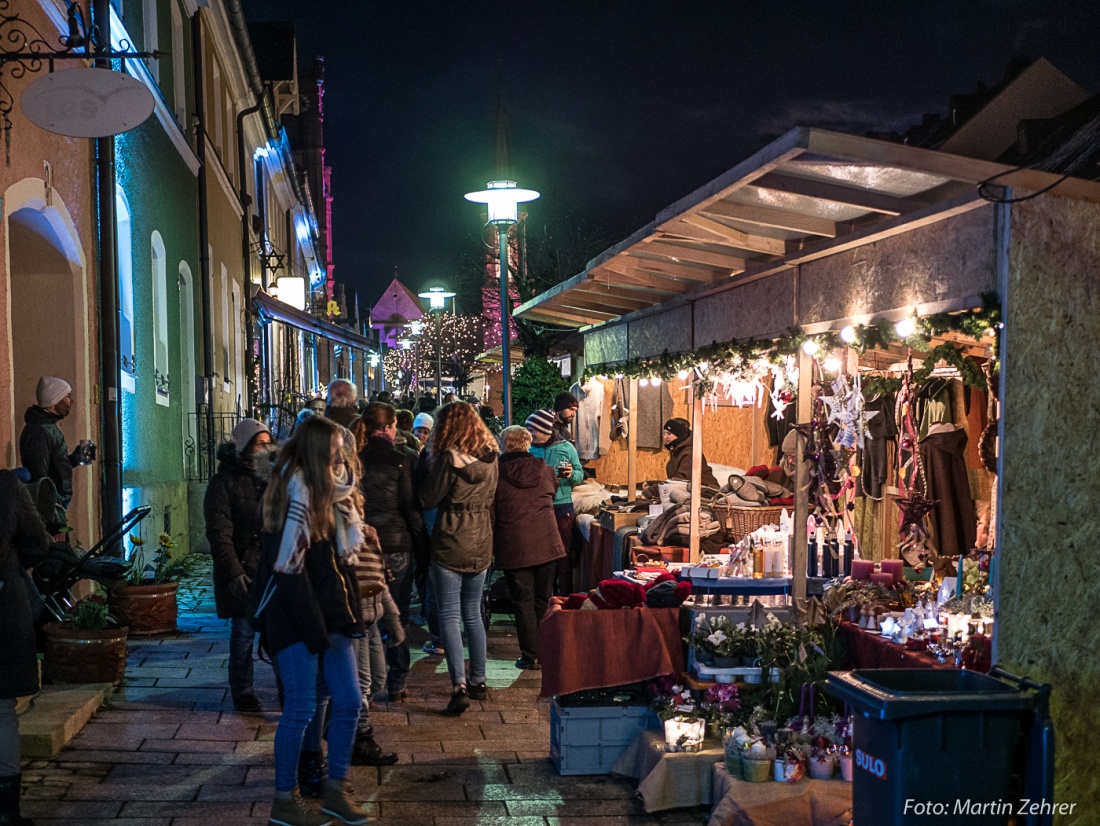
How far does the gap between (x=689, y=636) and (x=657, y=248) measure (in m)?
2.87

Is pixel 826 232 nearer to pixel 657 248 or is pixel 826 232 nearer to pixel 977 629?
pixel 657 248

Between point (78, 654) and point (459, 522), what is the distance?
8.75 feet

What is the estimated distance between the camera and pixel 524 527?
28.1 ft

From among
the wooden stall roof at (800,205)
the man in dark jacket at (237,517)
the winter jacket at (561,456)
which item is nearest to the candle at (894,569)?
the wooden stall roof at (800,205)

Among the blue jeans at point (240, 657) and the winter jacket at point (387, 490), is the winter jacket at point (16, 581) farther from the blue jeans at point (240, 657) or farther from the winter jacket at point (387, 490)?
the winter jacket at point (387, 490)

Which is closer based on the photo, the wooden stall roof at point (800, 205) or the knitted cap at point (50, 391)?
the wooden stall roof at point (800, 205)

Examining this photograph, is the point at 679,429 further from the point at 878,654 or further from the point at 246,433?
the point at 878,654

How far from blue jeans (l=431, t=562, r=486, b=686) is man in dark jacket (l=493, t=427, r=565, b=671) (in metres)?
0.97

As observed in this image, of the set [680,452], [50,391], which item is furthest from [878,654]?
[50,391]

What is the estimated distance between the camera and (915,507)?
8430 millimetres

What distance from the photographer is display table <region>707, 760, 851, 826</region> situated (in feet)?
17.0

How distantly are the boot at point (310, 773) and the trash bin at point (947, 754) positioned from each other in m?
2.82

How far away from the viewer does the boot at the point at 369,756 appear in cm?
625

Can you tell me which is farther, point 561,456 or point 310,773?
point 561,456
